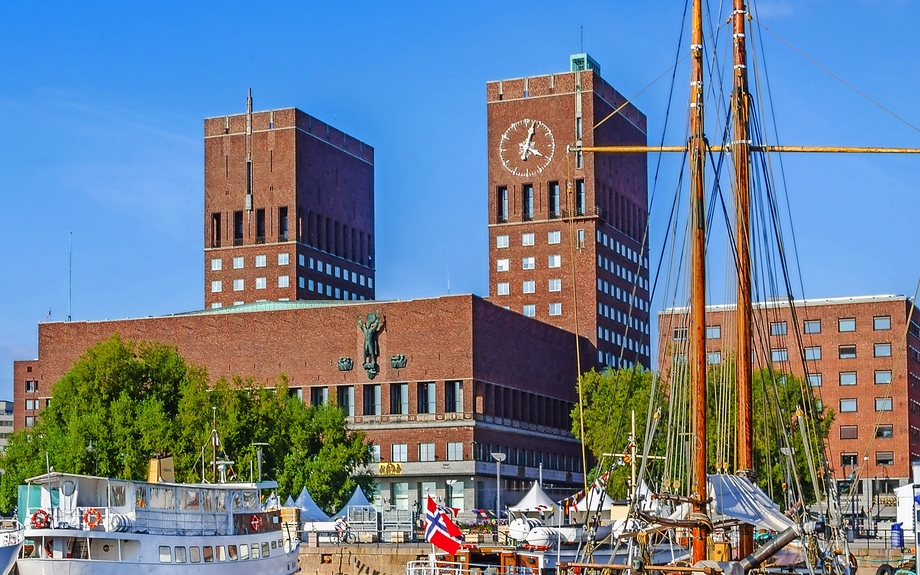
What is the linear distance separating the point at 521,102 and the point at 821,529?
137497 mm

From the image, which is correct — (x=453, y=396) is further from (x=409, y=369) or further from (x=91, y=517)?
(x=91, y=517)

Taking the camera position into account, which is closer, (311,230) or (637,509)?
(637,509)

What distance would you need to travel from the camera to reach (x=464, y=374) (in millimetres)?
139750

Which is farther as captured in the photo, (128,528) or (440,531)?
(128,528)

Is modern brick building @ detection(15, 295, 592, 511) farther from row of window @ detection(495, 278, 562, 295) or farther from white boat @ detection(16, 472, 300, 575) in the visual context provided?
white boat @ detection(16, 472, 300, 575)

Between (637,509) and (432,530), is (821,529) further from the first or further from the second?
(432,530)

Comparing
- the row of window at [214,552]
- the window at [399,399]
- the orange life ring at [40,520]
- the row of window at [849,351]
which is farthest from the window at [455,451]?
the orange life ring at [40,520]

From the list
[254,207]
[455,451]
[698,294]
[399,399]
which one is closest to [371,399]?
[399,399]

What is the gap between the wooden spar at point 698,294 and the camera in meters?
38.2

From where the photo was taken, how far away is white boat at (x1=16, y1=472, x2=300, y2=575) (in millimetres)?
57969

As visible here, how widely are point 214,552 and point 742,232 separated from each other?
Answer: 29.7 metres

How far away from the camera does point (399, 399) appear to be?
468ft

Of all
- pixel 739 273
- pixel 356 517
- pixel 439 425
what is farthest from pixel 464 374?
pixel 739 273

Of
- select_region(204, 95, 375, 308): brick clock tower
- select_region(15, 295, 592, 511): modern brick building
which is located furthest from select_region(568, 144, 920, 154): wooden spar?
select_region(204, 95, 375, 308): brick clock tower
